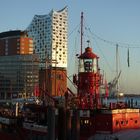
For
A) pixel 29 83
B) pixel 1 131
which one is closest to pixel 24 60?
pixel 29 83

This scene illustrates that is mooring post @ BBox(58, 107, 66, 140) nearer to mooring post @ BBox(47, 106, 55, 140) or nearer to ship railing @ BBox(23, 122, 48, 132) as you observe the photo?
mooring post @ BBox(47, 106, 55, 140)

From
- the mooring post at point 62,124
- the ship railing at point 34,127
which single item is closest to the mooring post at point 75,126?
the mooring post at point 62,124

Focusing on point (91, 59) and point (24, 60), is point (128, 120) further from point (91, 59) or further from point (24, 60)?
point (24, 60)

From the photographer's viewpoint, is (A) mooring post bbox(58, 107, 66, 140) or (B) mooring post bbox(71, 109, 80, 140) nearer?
(B) mooring post bbox(71, 109, 80, 140)

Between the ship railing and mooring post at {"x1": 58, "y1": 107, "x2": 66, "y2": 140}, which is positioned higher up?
mooring post at {"x1": 58, "y1": 107, "x2": 66, "y2": 140}

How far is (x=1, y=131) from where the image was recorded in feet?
140

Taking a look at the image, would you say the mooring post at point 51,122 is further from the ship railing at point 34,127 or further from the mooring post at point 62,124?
the ship railing at point 34,127

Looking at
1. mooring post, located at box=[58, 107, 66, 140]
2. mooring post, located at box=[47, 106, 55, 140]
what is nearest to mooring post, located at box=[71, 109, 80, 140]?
mooring post, located at box=[58, 107, 66, 140]

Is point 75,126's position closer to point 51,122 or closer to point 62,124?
point 62,124

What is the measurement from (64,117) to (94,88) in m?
8.80

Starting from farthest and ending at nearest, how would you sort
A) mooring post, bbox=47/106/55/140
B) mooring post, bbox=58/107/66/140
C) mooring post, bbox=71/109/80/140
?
mooring post, bbox=58/107/66/140 < mooring post, bbox=71/109/80/140 < mooring post, bbox=47/106/55/140

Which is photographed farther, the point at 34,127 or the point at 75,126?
the point at 34,127

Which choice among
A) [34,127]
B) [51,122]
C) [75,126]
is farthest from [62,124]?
[34,127]

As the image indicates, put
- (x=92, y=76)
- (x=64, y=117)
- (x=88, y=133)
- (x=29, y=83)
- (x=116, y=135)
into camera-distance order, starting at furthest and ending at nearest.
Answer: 1. (x=29, y=83)
2. (x=92, y=76)
3. (x=88, y=133)
4. (x=116, y=135)
5. (x=64, y=117)
